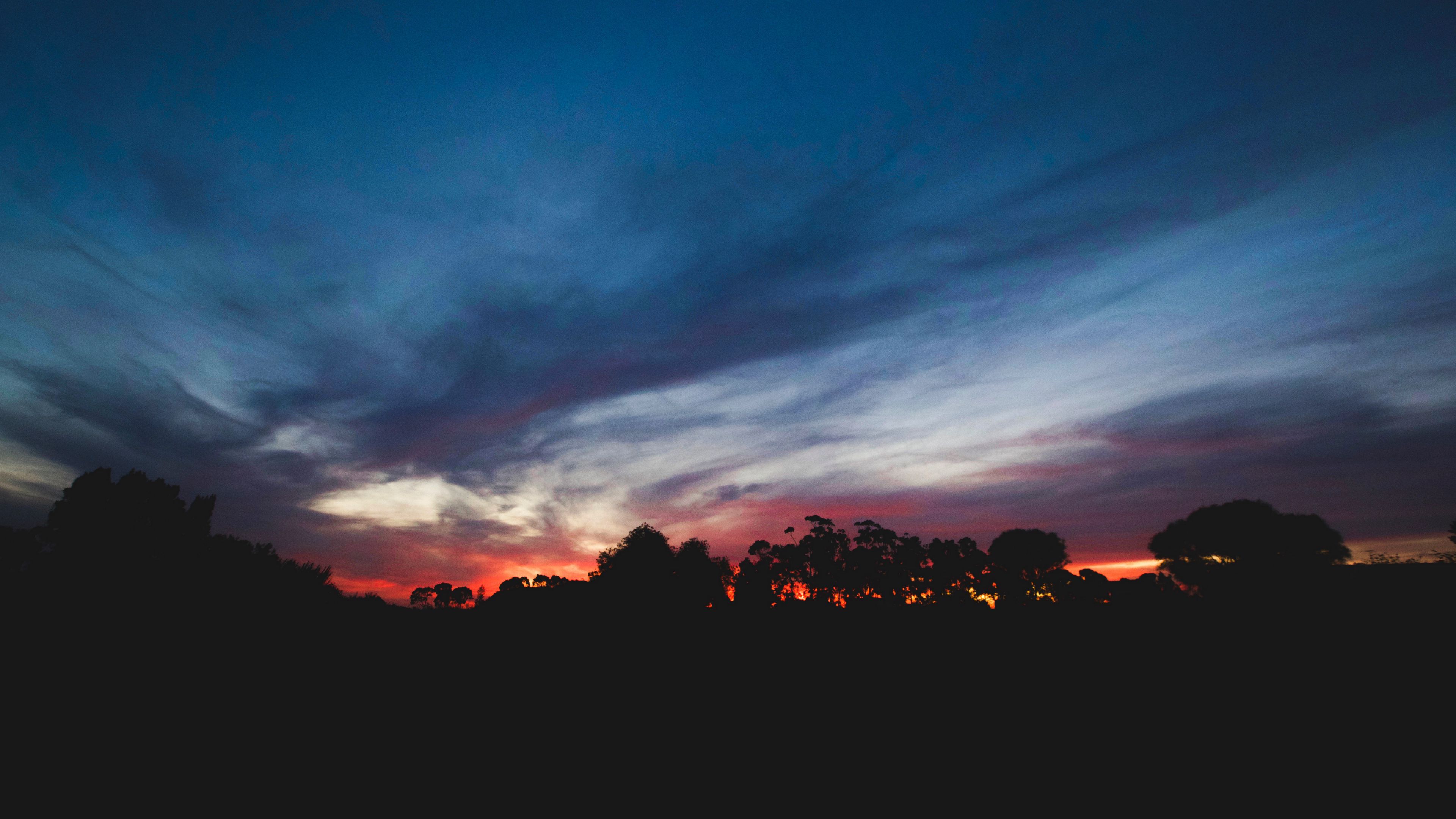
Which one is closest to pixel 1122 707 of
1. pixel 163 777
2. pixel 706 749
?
pixel 706 749

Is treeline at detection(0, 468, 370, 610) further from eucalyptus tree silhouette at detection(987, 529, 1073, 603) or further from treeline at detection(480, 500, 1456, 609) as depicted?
eucalyptus tree silhouette at detection(987, 529, 1073, 603)

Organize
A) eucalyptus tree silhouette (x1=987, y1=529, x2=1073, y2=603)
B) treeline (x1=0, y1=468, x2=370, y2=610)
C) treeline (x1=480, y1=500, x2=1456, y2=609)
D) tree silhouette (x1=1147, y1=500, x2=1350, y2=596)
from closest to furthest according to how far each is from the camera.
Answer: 1. treeline (x1=0, y1=468, x2=370, y2=610)
2. treeline (x1=480, y1=500, x2=1456, y2=609)
3. tree silhouette (x1=1147, y1=500, x2=1350, y2=596)
4. eucalyptus tree silhouette (x1=987, y1=529, x2=1073, y2=603)

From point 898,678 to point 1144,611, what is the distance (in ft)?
18.8

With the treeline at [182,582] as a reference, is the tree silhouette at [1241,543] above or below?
below

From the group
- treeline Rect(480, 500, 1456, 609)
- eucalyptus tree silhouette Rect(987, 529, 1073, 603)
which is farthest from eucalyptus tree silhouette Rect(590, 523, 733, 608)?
eucalyptus tree silhouette Rect(987, 529, 1073, 603)

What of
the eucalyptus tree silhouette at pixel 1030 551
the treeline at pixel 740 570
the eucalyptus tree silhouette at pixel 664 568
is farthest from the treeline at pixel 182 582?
the eucalyptus tree silhouette at pixel 1030 551

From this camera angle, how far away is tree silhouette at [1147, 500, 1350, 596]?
167ft

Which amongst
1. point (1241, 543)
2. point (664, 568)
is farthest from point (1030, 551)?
point (664, 568)

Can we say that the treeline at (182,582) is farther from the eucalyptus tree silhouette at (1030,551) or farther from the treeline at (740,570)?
the eucalyptus tree silhouette at (1030,551)

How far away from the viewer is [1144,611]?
1134 centimetres

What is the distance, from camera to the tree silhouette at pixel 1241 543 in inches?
2005

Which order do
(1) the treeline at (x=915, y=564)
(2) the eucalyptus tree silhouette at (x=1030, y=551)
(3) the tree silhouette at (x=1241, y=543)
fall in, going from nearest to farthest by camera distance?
1. (1) the treeline at (x=915, y=564)
2. (3) the tree silhouette at (x=1241, y=543)
3. (2) the eucalyptus tree silhouette at (x=1030, y=551)

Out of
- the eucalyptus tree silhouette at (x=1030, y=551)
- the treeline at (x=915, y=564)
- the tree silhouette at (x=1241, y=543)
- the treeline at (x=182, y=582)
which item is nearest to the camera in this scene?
the treeline at (x=182, y=582)

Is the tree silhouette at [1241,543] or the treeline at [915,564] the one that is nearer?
the treeline at [915,564]
